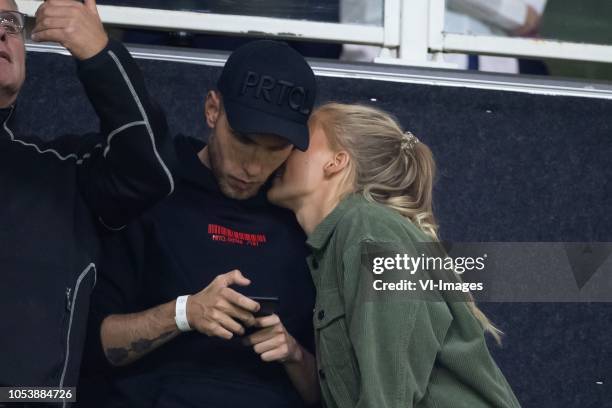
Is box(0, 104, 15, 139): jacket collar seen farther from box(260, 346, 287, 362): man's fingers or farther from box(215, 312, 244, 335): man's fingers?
box(260, 346, 287, 362): man's fingers

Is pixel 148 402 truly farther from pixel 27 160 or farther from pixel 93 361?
pixel 27 160

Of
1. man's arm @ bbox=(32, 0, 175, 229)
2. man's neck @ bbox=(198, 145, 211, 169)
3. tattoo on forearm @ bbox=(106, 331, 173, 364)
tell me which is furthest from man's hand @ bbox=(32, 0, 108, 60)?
tattoo on forearm @ bbox=(106, 331, 173, 364)

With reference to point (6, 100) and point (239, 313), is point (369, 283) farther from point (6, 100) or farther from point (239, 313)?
point (6, 100)

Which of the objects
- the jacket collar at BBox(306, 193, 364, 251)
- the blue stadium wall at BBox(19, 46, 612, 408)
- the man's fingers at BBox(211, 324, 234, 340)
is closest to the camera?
the man's fingers at BBox(211, 324, 234, 340)

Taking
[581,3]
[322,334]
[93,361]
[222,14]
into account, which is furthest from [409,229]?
[581,3]

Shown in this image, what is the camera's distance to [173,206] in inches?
113

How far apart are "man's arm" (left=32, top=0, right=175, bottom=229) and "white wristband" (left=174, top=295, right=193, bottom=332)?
0.67ft

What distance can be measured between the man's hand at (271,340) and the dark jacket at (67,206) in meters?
0.33

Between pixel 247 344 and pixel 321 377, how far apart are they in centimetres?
17

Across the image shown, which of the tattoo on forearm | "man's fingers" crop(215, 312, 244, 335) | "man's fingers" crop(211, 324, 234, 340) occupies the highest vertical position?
"man's fingers" crop(215, 312, 244, 335)

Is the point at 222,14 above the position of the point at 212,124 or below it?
above

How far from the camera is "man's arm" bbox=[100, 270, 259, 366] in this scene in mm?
2570

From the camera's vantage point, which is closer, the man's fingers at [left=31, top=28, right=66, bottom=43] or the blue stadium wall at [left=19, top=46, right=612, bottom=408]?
the man's fingers at [left=31, top=28, right=66, bottom=43]

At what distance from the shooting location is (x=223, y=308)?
257 centimetres
